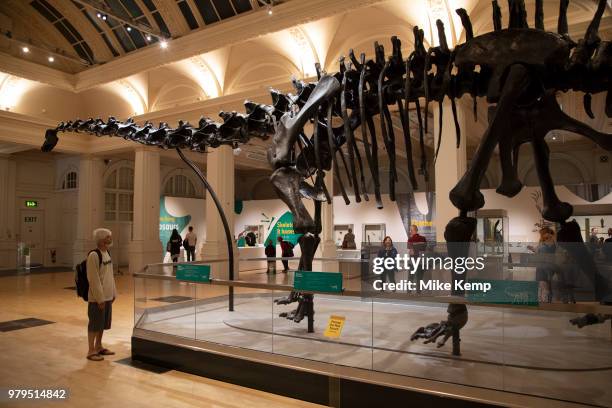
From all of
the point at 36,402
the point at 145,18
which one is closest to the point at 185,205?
the point at 145,18

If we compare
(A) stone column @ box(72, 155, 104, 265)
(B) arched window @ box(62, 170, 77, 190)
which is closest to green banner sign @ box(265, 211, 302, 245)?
(A) stone column @ box(72, 155, 104, 265)

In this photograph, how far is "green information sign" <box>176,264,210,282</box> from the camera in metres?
4.39

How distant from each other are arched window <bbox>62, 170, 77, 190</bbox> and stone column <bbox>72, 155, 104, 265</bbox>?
7.37 feet

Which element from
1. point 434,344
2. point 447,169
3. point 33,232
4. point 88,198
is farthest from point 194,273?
point 33,232

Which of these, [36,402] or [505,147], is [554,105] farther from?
[36,402]

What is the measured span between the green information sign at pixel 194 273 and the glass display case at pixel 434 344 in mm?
102

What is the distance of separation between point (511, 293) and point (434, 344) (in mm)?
1131

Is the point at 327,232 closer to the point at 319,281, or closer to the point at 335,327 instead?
the point at 335,327

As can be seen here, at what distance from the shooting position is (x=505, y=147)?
367cm

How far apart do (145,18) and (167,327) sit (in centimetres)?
962

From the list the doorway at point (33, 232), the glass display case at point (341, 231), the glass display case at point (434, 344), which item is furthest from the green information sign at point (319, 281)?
the doorway at point (33, 232)

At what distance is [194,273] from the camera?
4.48 m

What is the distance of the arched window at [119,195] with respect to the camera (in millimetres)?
16719

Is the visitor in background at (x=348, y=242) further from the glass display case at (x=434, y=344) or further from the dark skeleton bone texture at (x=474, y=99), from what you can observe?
the dark skeleton bone texture at (x=474, y=99)
